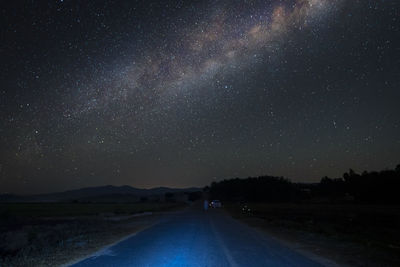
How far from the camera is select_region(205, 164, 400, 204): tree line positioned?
81.9m

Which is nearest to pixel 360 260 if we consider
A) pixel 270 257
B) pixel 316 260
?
pixel 316 260

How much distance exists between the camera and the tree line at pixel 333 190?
81938 mm

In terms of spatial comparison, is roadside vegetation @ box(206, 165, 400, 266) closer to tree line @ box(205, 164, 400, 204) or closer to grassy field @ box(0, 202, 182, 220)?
tree line @ box(205, 164, 400, 204)

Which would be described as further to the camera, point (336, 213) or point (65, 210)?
point (65, 210)

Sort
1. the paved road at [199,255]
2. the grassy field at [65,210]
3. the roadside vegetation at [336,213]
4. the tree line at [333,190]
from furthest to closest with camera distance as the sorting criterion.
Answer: the tree line at [333,190]
the grassy field at [65,210]
the roadside vegetation at [336,213]
the paved road at [199,255]

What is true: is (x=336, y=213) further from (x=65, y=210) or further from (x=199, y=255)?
(x=65, y=210)

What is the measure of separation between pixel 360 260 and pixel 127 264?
8.17 m

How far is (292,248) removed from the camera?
1462 centimetres

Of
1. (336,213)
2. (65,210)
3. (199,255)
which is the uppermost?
(199,255)

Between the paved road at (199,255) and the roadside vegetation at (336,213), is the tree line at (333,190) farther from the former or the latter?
the paved road at (199,255)

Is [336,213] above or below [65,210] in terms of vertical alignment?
below

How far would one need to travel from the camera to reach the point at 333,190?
142125 mm

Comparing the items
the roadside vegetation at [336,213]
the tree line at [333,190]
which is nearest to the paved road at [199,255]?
the roadside vegetation at [336,213]

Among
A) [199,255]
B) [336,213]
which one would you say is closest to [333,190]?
[336,213]
